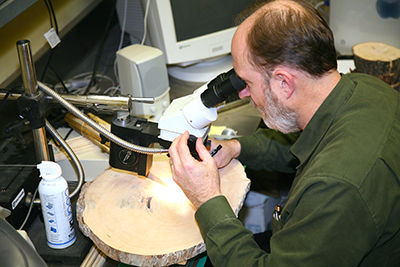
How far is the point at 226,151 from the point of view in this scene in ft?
3.90

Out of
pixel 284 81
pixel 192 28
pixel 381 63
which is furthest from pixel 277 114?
pixel 381 63

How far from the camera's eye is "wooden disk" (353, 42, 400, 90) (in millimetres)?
1657

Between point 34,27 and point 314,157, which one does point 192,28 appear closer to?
point 34,27

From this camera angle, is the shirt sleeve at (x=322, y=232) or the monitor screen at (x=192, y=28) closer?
the shirt sleeve at (x=322, y=232)

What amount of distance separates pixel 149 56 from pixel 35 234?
0.73 meters

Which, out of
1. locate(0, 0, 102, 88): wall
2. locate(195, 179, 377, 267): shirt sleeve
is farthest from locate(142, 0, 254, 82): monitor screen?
locate(195, 179, 377, 267): shirt sleeve

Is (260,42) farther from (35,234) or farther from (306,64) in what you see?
(35,234)

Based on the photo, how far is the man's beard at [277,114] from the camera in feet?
3.18

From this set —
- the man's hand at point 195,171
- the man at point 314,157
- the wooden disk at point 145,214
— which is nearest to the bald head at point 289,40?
the man at point 314,157

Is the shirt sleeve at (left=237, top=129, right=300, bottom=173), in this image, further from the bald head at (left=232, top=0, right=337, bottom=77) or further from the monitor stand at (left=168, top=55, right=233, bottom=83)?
the monitor stand at (left=168, top=55, right=233, bottom=83)

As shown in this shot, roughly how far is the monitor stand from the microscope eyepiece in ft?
2.93

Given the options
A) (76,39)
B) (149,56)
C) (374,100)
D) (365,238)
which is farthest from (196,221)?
(76,39)

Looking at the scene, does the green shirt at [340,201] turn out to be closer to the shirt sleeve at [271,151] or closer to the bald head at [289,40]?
the bald head at [289,40]

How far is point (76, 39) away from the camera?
5.80ft
